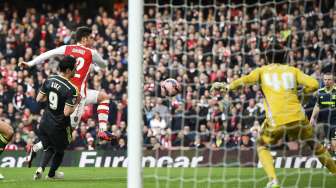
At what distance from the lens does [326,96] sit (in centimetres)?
1422

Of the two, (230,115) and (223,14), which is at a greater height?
(223,14)

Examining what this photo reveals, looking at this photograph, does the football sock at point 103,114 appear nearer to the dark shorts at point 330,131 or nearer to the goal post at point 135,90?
the dark shorts at point 330,131

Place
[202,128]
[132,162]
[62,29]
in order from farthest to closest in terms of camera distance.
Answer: [62,29] → [202,128] → [132,162]

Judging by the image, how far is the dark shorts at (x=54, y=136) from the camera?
37.8 feet

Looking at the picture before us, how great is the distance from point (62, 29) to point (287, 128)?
14.4 metres

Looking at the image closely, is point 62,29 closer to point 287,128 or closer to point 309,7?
point 309,7

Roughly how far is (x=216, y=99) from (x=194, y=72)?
106 cm

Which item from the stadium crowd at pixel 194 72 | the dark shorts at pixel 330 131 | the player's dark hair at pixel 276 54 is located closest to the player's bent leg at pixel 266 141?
the player's dark hair at pixel 276 54

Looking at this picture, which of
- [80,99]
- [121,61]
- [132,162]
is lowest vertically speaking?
[132,162]

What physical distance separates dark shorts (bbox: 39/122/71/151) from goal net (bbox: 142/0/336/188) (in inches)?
78.3

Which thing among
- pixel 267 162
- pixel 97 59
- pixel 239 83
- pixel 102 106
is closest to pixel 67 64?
pixel 97 59

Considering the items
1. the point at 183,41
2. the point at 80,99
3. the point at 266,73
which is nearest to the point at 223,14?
the point at 183,41

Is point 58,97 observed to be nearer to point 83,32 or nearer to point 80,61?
point 80,61

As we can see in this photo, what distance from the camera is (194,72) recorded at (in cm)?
1563
